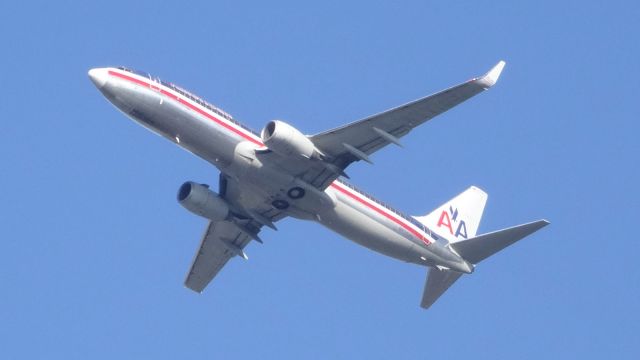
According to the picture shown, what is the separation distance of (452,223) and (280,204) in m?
11.5

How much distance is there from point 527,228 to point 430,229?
657 cm

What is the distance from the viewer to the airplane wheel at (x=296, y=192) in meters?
63.8

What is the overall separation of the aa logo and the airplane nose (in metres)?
20.0

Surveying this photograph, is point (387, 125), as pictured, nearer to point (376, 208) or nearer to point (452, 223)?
point (376, 208)

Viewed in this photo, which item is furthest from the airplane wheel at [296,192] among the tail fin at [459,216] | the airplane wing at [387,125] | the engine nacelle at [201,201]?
the tail fin at [459,216]

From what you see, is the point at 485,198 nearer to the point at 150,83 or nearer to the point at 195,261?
the point at 195,261

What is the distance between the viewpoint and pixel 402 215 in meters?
67.1

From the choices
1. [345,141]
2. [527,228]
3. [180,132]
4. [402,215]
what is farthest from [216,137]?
[527,228]

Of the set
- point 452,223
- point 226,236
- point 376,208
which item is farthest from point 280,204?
point 452,223

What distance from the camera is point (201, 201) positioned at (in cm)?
6631

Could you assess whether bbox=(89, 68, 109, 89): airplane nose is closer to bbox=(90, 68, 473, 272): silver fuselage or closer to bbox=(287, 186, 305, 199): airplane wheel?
bbox=(90, 68, 473, 272): silver fuselage

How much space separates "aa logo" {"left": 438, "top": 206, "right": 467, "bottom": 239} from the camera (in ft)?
236

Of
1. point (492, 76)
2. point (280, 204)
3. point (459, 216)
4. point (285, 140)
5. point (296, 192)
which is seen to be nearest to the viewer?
point (492, 76)

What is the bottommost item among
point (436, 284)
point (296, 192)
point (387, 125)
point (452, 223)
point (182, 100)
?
point (296, 192)
